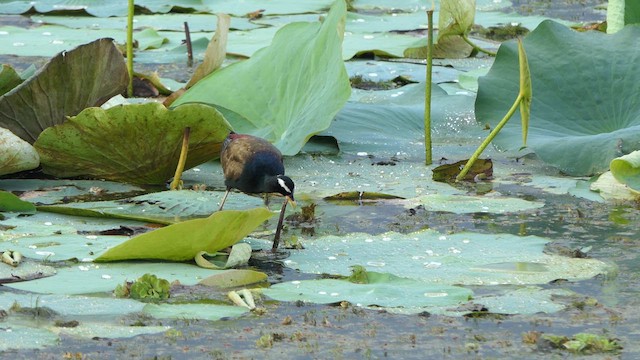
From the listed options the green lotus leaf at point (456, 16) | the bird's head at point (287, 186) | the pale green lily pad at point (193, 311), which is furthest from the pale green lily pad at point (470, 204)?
the pale green lily pad at point (193, 311)

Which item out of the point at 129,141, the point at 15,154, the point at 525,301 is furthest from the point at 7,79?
the point at 525,301

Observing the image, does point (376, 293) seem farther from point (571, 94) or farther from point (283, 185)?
point (571, 94)

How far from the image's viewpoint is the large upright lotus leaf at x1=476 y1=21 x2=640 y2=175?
16.5 ft

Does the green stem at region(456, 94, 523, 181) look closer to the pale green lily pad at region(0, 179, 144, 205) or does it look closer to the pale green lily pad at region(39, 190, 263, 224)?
the pale green lily pad at region(39, 190, 263, 224)

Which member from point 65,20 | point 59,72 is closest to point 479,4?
point 65,20

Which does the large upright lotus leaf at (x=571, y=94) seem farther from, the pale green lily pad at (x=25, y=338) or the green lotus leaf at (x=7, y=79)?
the pale green lily pad at (x=25, y=338)

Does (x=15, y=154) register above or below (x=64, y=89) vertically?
below

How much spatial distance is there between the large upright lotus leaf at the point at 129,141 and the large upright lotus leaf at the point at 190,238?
1077mm

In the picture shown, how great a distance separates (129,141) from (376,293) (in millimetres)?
1695

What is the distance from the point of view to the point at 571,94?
17.5 ft

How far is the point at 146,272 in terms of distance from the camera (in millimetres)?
3494

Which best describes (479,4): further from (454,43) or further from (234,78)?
(234,78)

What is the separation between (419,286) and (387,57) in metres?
4.70

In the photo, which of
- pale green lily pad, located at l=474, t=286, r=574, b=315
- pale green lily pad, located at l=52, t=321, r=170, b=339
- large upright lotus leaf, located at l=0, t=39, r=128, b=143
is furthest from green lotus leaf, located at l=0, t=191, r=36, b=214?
pale green lily pad, located at l=474, t=286, r=574, b=315
